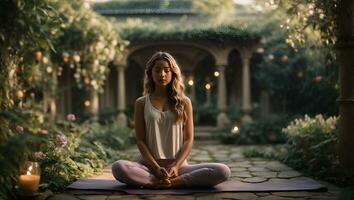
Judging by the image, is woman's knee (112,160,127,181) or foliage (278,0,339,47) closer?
woman's knee (112,160,127,181)

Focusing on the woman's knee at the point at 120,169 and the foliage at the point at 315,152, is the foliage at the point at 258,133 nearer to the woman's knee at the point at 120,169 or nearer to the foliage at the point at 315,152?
the foliage at the point at 315,152

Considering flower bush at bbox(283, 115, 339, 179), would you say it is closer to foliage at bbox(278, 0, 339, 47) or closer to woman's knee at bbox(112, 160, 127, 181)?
foliage at bbox(278, 0, 339, 47)

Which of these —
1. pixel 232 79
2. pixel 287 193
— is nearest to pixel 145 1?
pixel 232 79

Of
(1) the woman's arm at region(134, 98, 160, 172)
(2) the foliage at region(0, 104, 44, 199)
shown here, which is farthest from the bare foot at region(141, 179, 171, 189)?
(2) the foliage at region(0, 104, 44, 199)

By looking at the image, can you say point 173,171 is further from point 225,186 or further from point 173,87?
point 173,87

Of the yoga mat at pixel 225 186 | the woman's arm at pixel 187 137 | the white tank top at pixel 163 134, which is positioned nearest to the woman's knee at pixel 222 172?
the yoga mat at pixel 225 186

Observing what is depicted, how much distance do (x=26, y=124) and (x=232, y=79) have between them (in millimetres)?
12631

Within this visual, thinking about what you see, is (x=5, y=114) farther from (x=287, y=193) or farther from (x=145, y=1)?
(x=145, y=1)

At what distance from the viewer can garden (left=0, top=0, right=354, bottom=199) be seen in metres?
4.47

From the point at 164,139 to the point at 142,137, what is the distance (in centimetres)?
23

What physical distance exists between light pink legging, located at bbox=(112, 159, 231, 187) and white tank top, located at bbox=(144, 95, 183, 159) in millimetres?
92

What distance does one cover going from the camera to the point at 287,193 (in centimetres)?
459

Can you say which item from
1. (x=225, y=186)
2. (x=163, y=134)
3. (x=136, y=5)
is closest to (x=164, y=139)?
(x=163, y=134)

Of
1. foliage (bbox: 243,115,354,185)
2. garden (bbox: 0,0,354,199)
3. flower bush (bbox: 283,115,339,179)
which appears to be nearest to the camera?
garden (bbox: 0,0,354,199)
